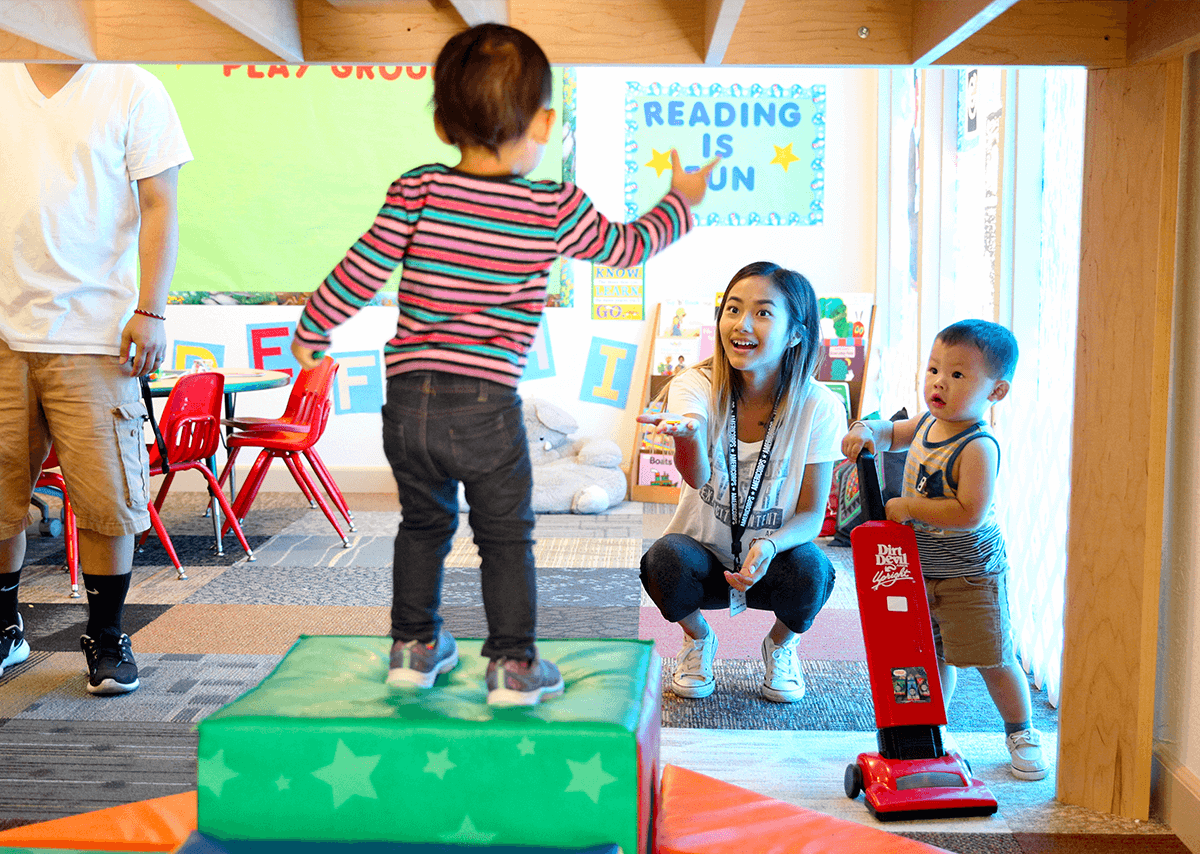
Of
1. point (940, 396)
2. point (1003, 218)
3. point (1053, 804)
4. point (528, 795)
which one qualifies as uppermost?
point (1003, 218)

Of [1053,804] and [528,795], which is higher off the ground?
[528,795]

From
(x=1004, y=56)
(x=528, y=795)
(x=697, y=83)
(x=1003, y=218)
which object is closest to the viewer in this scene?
(x=528, y=795)

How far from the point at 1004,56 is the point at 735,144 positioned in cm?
331

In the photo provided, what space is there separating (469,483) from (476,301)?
213 mm

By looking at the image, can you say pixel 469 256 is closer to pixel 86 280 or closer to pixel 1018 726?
pixel 86 280

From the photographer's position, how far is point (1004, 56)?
161 centimetres

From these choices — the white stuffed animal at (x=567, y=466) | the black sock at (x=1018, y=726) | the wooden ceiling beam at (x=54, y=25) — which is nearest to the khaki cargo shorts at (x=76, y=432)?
the wooden ceiling beam at (x=54, y=25)

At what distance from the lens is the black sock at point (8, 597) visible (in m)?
2.42

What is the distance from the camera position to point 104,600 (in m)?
2.32

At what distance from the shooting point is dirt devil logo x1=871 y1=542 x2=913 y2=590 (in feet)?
5.93

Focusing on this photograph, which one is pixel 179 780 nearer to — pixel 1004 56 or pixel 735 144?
pixel 1004 56

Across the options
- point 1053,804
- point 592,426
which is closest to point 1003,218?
point 1053,804

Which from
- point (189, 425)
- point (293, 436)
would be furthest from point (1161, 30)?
point (293, 436)

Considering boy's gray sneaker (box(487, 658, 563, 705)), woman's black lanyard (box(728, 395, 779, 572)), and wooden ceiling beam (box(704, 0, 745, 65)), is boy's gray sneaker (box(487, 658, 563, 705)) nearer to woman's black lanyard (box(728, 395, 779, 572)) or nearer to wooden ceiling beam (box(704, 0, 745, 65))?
wooden ceiling beam (box(704, 0, 745, 65))
